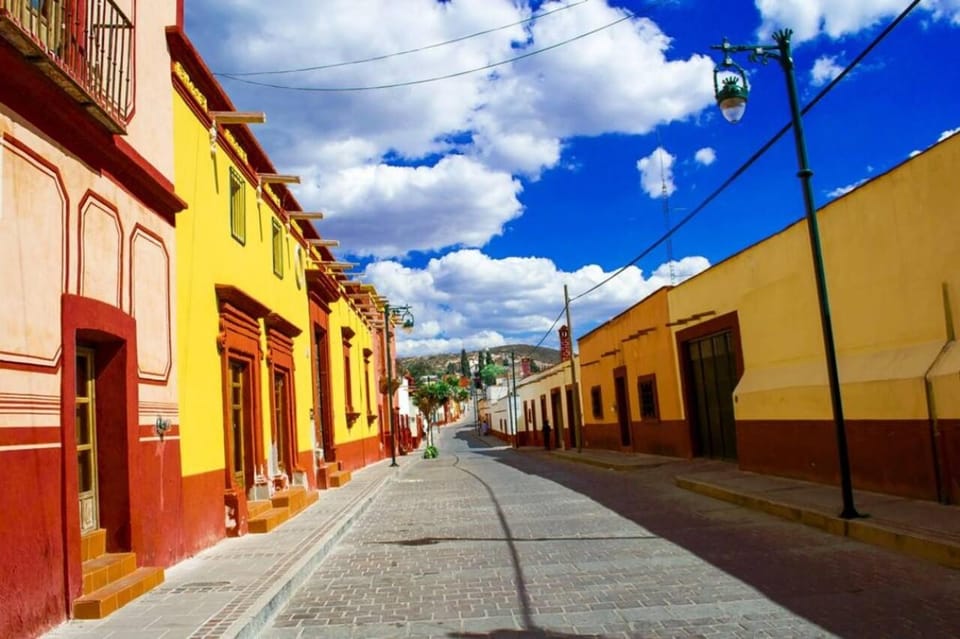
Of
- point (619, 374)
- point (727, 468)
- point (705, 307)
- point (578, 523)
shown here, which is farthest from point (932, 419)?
point (619, 374)

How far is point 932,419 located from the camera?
9.21 m

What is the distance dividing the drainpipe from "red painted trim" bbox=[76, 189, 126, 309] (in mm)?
8677

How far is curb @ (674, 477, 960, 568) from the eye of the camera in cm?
700

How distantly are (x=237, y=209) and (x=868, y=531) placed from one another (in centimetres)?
971

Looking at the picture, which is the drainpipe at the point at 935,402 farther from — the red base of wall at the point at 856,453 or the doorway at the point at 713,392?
the doorway at the point at 713,392

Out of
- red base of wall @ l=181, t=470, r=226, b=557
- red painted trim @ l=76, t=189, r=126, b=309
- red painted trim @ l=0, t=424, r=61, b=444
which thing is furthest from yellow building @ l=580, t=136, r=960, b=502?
red painted trim @ l=0, t=424, r=61, b=444

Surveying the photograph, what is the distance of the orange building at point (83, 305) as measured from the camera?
215 inches

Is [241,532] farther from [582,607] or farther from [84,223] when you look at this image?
[582,607]

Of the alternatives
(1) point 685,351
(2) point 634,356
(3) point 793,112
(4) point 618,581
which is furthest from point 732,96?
(2) point 634,356

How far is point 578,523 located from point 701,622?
5349 millimetres

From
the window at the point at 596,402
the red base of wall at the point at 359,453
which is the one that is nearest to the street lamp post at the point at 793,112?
the red base of wall at the point at 359,453

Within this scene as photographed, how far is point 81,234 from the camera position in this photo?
6.64 m

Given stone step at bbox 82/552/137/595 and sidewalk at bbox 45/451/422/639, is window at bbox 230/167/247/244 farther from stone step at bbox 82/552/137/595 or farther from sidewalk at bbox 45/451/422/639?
stone step at bbox 82/552/137/595

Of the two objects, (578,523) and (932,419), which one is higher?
(932,419)
